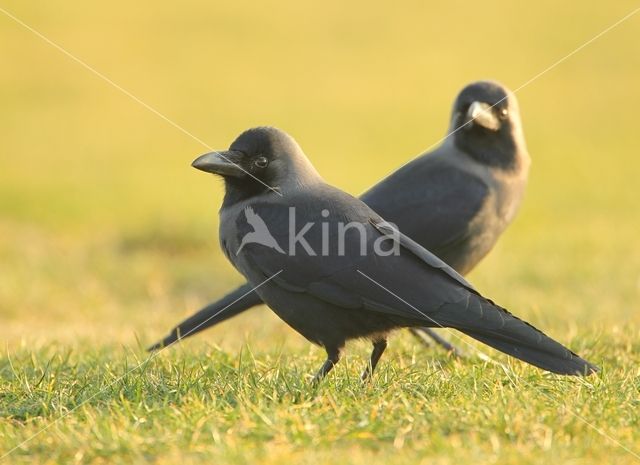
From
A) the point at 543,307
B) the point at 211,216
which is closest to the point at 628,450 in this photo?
the point at 543,307

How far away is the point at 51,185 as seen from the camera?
16703mm

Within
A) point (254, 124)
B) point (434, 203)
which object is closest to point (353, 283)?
point (434, 203)

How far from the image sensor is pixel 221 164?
550 cm

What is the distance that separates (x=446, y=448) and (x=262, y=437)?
70cm

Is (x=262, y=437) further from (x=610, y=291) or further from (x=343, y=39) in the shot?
(x=343, y=39)

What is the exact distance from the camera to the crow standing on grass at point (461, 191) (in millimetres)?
6977

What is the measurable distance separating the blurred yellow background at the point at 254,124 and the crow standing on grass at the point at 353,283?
1832 mm

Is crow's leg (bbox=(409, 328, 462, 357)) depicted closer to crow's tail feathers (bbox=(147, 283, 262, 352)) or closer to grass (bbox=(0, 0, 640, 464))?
grass (bbox=(0, 0, 640, 464))

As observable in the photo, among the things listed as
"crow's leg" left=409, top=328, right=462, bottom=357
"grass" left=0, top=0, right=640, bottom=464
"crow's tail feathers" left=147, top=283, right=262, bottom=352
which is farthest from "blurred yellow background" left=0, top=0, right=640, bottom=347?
"crow's leg" left=409, top=328, right=462, bottom=357

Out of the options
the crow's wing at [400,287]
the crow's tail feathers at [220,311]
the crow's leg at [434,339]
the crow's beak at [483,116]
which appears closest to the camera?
the crow's wing at [400,287]

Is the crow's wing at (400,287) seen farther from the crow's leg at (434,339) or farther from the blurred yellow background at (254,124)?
the blurred yellow background at (254,124)

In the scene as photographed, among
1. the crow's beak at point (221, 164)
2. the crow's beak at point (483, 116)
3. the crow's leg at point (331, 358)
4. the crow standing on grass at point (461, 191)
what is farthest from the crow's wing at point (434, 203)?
the crow's leg at point (331, 358)

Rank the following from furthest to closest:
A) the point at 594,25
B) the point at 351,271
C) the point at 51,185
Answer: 1. the point at 594,25
2. the point at 51,185
3. the point at 351,271

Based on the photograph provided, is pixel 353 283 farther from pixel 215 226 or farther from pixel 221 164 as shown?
pixel 215 226
